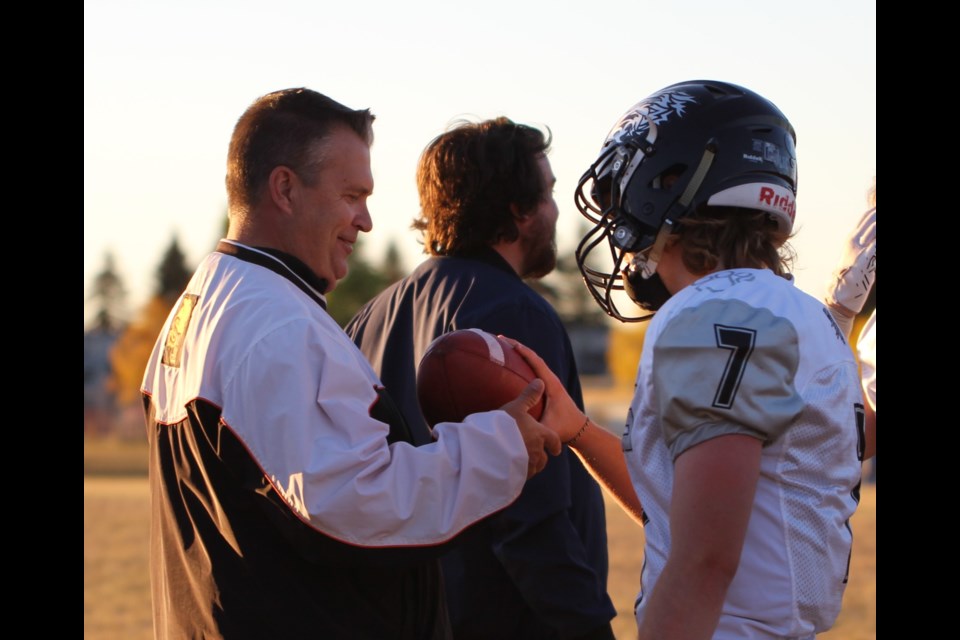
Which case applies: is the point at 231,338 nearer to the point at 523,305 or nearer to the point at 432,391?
the point at 432,391

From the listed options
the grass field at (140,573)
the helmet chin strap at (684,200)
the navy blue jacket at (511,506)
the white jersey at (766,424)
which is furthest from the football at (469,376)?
the grass field at (140,573)

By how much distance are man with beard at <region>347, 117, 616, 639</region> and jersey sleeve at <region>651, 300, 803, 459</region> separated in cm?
132

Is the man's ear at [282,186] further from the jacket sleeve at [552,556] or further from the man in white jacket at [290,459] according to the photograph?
the jacket sleeve at [552,556]

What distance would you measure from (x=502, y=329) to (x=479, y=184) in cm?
71

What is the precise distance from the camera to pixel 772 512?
8.03ft

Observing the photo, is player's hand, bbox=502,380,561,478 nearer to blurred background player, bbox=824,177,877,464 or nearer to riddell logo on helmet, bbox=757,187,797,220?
riddell logo on helmet, bbox=757,187,797,220

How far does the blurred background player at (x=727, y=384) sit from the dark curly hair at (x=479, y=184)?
1.52 metres

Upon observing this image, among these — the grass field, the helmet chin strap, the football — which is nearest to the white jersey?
the helmet chin strap

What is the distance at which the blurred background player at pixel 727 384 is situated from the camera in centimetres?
231

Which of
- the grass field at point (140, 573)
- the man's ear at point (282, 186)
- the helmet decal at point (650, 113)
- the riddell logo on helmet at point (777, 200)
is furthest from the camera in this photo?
the grass field at point (140, 573)

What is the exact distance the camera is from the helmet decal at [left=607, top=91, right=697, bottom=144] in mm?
2938

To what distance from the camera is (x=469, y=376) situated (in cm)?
352

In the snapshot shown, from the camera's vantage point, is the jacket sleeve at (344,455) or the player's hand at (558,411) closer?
the jacket sleeve at (344,455)

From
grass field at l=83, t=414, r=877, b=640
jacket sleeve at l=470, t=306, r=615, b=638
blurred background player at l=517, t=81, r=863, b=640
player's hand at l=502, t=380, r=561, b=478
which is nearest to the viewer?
blurred background player at l=517, t=81, r=863, b=640
